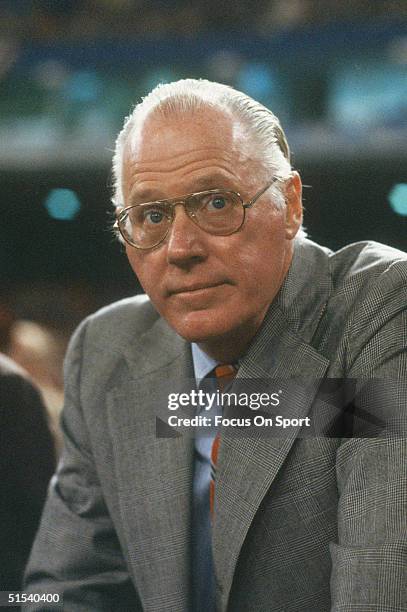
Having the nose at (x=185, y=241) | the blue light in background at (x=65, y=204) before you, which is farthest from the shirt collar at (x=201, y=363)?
the blue light in background at (x=65, y=204)

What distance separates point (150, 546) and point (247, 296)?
488mm

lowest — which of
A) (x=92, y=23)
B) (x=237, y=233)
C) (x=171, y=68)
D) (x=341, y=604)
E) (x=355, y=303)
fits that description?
(x=341, y=604)

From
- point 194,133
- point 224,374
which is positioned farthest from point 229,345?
point 194,133

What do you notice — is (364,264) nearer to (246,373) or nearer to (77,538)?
(246,373)

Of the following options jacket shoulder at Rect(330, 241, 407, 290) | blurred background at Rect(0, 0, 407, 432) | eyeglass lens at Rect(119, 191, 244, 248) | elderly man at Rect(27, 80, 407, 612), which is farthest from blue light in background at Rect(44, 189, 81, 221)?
jacket shoulder at Rect(330, 241, 407, 290)

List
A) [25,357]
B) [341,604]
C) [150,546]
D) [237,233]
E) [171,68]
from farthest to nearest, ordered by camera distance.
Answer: [25,357] < [171,68] < [150,546] < [237,233] < [341,604]

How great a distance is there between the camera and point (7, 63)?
1.50m

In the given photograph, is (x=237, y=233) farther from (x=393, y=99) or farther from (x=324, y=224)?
(x=393, y=99)

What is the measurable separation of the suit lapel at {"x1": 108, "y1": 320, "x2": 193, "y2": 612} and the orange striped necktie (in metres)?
0.04

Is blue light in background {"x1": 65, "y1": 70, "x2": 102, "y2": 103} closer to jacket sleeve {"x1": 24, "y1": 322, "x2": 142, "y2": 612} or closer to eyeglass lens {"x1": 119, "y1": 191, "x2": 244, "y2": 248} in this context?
eyeglass lens {"x1": 119, "y1": 191, "x2": 244, "y2": 248}

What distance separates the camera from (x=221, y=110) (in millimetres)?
1227

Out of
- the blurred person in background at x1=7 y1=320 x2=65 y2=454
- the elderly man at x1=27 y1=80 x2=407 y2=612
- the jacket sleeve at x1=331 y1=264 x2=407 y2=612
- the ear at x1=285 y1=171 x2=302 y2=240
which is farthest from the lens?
the blurred person in background at x1=7 y1=320 x2=65 y2=454

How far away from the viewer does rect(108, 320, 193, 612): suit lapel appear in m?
1.30

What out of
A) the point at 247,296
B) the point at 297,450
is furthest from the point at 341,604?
the point at 247,296
